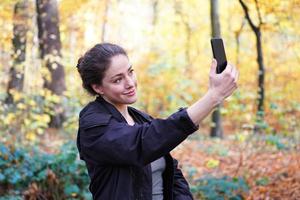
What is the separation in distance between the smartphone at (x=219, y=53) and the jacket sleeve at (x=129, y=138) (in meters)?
0.28

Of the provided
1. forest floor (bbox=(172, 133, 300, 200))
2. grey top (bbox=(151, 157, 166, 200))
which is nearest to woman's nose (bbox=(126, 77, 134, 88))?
grey top (bbox=(151, 157, 166, 200))

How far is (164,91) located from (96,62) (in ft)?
52.3

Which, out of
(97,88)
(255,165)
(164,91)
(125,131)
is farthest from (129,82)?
(164,91)

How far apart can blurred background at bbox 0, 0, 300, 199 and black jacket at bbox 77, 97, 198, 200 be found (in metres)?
0.58

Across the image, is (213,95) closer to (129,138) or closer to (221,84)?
(221,84)

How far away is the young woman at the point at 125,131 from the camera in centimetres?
204

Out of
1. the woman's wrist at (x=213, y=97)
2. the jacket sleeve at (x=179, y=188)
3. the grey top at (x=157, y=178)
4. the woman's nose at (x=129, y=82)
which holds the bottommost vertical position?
the jacket sleeve at (x=179, y=188)

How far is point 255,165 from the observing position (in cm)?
682

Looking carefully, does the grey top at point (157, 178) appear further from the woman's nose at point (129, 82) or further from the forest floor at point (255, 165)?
the forest floor at point (255, 165)

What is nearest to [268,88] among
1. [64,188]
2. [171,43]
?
[171,43]

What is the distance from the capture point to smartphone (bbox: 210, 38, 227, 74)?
2.11 meters

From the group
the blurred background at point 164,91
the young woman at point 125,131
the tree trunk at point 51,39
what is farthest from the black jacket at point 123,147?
the tree trunk at point 51,39

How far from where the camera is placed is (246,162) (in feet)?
23.4

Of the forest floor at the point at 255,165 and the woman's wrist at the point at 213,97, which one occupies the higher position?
the woman's wrist at the point at 213,97
